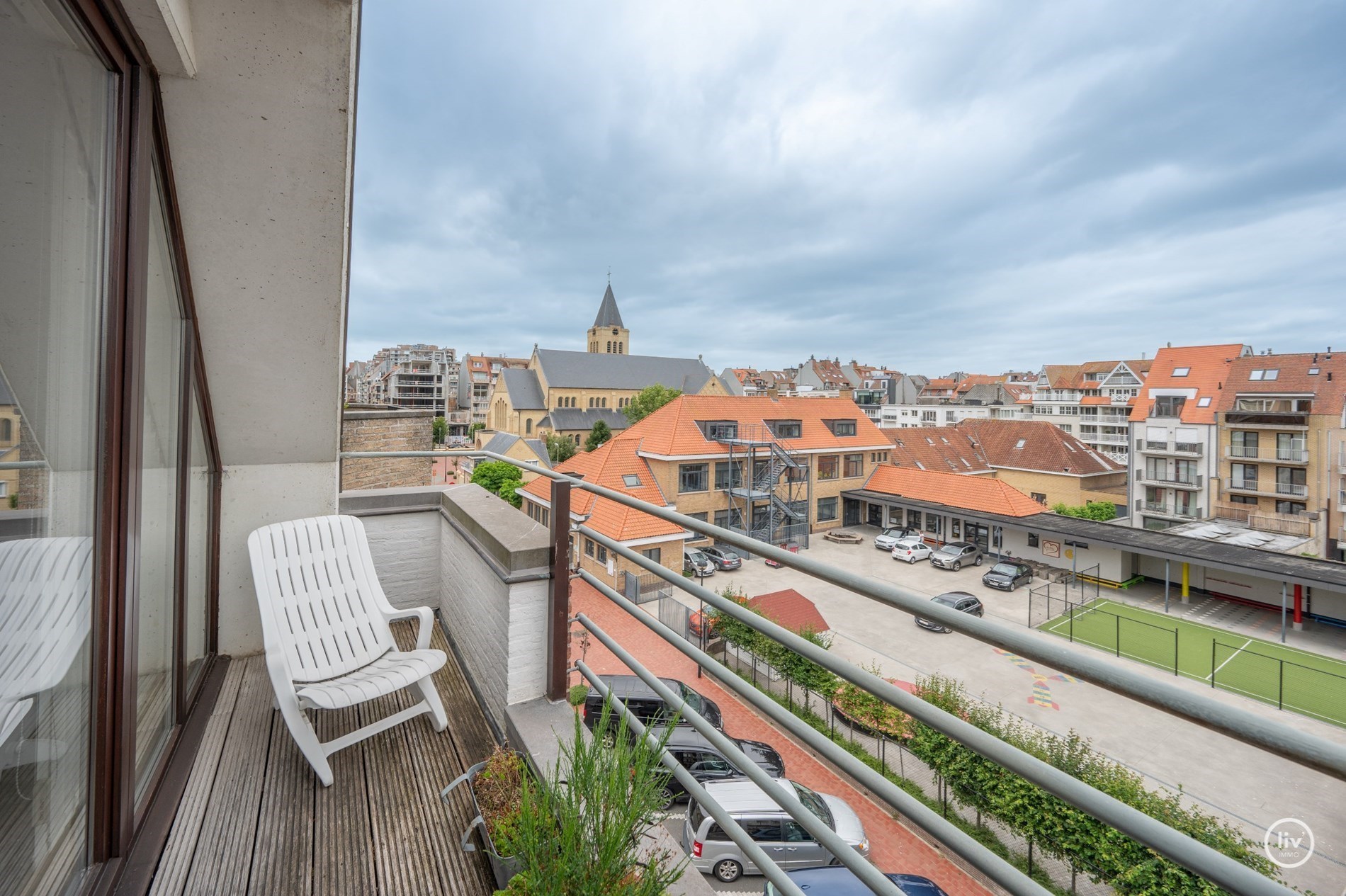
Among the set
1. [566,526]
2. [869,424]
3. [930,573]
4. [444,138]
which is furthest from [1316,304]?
[566,526]

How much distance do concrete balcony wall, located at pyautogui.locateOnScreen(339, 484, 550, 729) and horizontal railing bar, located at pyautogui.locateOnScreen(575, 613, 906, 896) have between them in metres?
0.68

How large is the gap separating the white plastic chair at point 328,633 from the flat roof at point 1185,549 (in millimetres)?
18806

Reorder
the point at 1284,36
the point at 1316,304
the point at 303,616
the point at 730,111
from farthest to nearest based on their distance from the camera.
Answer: the point at 1316,304
the point at 1284,36
the point at 730,111
the point at 303,616

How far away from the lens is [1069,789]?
59 centimetres

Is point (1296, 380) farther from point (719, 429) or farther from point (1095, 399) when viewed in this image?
point (719, 429)

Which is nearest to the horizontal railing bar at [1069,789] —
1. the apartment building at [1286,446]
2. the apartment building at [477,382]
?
the apartment building at [1286,446]

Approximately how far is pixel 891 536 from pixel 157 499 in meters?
21.9

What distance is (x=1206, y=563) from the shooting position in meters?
15.3

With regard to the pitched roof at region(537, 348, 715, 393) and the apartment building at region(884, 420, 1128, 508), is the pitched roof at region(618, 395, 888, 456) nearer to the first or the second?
the apartment building at region(884, 420, 1128, 508)

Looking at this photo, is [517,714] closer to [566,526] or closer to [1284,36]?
[566,526]

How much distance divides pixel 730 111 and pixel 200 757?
118 feet

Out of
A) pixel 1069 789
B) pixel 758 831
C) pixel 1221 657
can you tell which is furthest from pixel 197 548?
pixel 1221 657

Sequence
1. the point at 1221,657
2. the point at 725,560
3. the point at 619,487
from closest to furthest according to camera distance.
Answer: the point at 1221,657, the point at 725,560, the point at 619,487

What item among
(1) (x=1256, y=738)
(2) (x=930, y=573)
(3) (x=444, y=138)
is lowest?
(2) (x=930, y=573)
